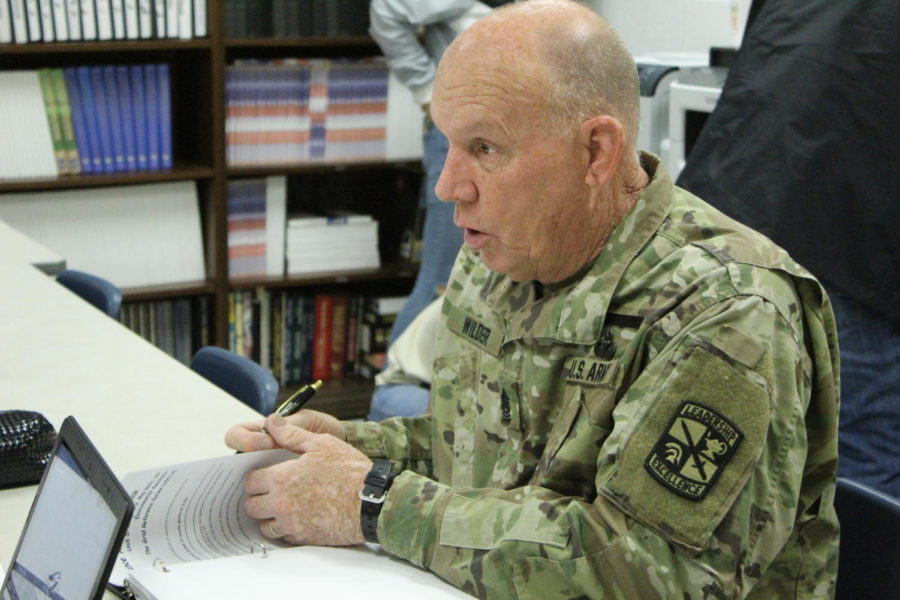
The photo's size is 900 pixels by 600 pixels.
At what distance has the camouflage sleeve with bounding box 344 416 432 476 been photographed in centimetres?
156

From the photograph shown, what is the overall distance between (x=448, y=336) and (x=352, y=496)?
35cm

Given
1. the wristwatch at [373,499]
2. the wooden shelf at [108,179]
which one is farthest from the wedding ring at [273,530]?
the wooden shelf at [108,179]

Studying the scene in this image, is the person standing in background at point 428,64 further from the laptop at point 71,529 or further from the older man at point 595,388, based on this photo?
the laptop at point 71,529

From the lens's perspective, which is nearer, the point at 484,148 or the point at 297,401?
the point at 484,148

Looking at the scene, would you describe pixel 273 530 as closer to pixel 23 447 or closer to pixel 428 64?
pixel 23 447

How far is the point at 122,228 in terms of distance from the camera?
400cm

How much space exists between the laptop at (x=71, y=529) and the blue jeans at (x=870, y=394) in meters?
1.29

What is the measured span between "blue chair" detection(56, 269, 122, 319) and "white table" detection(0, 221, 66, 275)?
29 millimetres

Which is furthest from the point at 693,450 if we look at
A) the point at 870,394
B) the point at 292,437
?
the point at 870,394

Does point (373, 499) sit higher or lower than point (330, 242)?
higher

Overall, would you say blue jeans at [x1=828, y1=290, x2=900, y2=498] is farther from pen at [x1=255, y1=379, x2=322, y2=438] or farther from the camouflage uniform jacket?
pen at [x1=255, y1=379, x2=322, y2=438]

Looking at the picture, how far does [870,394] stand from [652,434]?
2.85 ft

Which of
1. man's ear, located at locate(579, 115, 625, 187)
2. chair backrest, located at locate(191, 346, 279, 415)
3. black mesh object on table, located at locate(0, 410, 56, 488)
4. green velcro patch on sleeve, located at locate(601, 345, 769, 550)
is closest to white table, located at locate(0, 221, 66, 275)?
chair backrest, located at locate(191, 346, 279, 415)

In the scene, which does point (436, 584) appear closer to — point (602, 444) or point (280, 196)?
point (602, 444)
